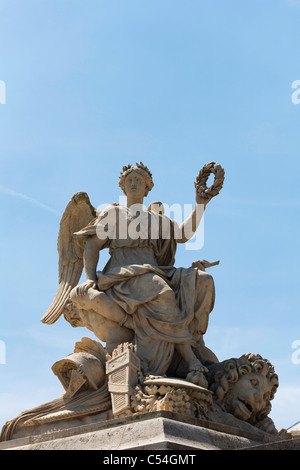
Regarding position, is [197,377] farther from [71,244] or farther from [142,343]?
[71,244]

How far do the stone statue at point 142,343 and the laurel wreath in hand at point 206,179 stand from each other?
0.6 inches

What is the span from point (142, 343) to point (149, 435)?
1.89 metres

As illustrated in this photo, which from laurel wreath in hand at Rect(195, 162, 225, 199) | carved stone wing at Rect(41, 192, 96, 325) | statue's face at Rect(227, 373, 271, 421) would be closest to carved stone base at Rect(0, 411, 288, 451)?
statue's face at Rect(227, 373, 271, 421)

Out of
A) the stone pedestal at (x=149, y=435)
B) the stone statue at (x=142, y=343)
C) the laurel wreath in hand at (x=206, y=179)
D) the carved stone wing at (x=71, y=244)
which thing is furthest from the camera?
the carved stone wing at (x=71, y=244)

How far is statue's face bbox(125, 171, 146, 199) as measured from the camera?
10750mm

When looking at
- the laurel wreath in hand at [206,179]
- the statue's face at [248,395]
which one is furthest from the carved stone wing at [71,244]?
the statue's face at [248,395]

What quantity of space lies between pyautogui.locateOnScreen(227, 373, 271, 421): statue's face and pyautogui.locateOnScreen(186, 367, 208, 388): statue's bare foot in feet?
1.94

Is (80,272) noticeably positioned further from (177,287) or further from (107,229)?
(177,287)

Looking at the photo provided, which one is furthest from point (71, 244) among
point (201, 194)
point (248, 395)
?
point (248, 395)

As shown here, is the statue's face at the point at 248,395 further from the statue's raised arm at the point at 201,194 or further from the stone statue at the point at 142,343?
the statue's raised arm at the point at 201,194

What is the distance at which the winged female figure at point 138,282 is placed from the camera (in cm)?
977

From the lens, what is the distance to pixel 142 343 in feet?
31.9

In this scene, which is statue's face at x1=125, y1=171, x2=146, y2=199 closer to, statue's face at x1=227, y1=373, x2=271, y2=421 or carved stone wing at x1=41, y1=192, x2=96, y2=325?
carved stone wing at x1=41, y1=192, x2=96, y2=325
